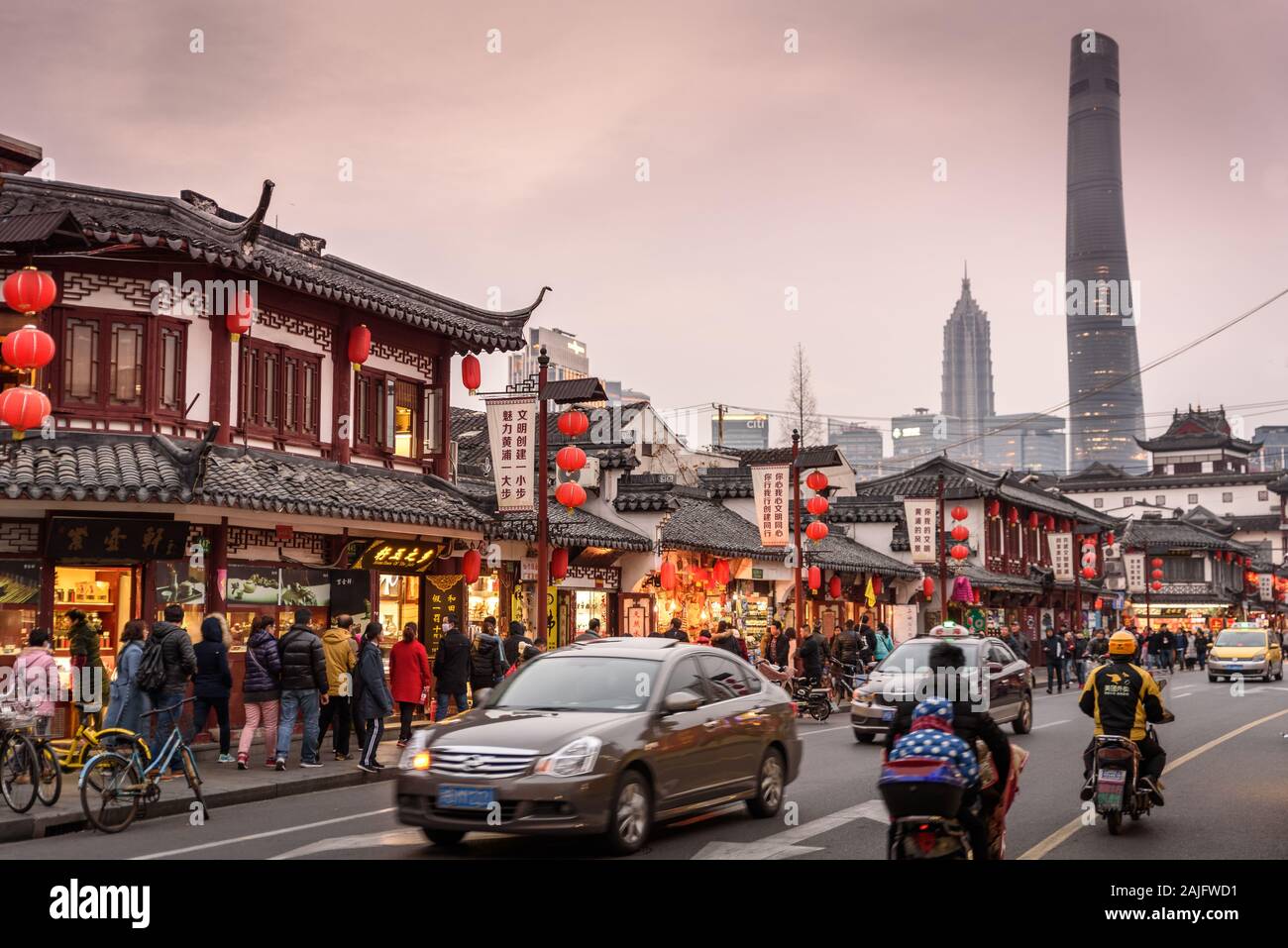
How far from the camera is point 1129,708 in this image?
1180 cm

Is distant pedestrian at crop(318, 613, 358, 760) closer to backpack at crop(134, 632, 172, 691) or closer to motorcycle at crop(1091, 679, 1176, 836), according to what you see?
backpack at crop(134, 632, 172, 691)

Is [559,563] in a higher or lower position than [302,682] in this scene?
higher

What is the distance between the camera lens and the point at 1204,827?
1216cm

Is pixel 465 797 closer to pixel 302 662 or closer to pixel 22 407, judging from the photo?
pixel 302 662

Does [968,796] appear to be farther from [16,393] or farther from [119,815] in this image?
[16,393]

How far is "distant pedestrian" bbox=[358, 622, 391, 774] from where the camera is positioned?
17.4 metres

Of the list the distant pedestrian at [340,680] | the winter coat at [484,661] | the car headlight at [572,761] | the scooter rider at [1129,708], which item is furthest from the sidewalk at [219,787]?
the scooter rider at [1129,708]

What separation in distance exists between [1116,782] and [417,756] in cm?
612

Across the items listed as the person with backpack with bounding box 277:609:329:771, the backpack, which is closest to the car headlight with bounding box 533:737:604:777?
the backpack

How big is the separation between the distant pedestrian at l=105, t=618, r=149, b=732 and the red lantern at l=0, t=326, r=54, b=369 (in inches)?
137

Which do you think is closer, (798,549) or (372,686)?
(372,686)

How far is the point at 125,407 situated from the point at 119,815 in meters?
8.31

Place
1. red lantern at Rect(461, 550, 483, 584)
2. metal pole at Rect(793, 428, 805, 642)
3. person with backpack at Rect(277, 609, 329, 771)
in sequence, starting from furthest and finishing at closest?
metal pole at Rect(793, 428, 805, 642) → red lantern at Rect(461, 550, 483, 584) → person with backpack at Rect(277, 609, 329, 771)

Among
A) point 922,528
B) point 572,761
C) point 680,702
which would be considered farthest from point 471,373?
point 922,528
